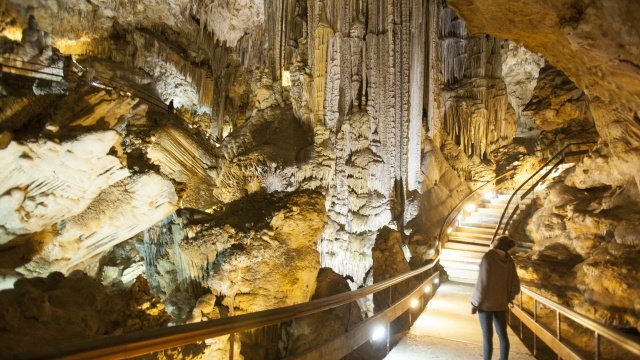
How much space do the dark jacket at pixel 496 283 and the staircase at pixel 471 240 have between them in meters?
5.23

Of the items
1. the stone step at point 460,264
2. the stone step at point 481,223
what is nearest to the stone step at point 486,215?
the stone step at point 481,223

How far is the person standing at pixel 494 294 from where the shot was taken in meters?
3.48

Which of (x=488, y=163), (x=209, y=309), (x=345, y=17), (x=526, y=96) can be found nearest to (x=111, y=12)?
(x=345, y=17)

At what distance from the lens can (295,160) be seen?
11984 mm

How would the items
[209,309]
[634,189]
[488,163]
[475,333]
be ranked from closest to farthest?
[475,333]
[634,189]
[209,309]
[488,163]

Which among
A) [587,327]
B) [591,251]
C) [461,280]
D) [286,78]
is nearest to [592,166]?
[591,251]

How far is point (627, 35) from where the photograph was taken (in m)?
3.52

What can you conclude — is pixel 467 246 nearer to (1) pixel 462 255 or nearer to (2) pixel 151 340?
(1) pixel 462 255

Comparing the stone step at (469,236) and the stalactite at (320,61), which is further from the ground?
the stalactite at (320,61)

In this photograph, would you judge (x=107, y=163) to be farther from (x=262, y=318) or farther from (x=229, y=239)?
(x=262, y=318)

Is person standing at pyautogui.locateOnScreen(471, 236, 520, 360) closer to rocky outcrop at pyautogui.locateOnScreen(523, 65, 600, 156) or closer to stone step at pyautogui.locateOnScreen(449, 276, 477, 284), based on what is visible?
stone step at pyautogui.locateOnScreen(449, 276, 477, 284)

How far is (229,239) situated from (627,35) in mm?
7034

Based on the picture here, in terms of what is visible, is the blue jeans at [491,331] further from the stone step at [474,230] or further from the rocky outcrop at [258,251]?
the stone step at [474,230]

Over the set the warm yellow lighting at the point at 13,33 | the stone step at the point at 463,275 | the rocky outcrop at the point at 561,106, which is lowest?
the stone step at the point at 463,275
